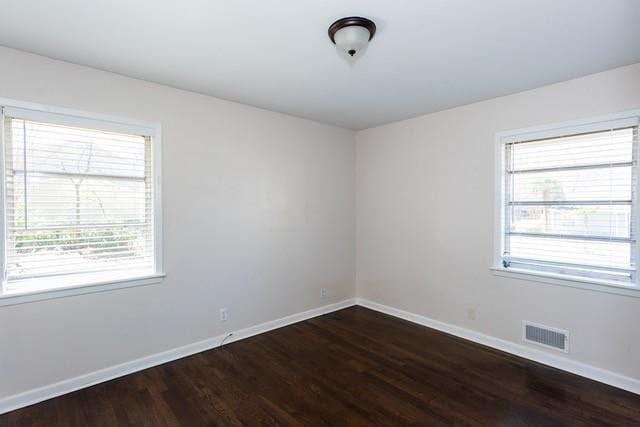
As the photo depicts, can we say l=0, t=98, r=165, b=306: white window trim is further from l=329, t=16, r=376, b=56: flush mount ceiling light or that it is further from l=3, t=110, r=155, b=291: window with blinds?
l=329, t=16, r=376, b=56: flush mount ceiling light

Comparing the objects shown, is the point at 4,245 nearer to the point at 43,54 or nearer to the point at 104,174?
the point at 104,174

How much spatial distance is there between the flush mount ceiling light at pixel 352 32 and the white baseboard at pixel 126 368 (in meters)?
2.91

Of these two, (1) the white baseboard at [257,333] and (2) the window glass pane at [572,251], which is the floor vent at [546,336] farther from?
(2) the window glass pane at [572,251]

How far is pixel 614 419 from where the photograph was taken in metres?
2.16

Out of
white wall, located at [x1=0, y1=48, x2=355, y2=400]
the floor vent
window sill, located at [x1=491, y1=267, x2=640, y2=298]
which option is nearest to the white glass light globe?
white wall, located at [x1=0, y1=48, x2=355, y2=400]

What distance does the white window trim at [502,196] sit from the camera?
250cm

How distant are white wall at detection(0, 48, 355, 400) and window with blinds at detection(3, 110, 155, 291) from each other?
6.9 inches

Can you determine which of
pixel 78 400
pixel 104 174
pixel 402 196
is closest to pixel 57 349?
pixel 78 400

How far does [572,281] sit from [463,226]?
3.43ft

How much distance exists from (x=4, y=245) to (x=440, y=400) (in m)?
3.32

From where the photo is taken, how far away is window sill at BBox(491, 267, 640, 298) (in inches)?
98.7

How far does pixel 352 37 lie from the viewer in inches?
76.2

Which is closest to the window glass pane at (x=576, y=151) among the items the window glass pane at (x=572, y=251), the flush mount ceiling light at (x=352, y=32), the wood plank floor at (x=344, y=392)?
the window glass pane at (x=572, y=251)

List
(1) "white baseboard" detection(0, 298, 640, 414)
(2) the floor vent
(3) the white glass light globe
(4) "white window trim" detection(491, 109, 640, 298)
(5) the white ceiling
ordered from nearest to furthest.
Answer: (5) the white ceiling, (3) the white glass light globe, (1) "white baseboard" detection(0, 298, 640, 414), (4) "white window trim" detection(491, 109, 640, 298), (2) the floor vent
